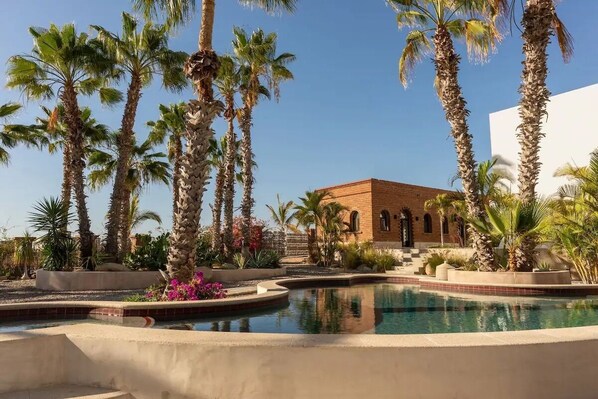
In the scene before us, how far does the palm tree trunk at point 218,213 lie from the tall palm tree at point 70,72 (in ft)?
19.7

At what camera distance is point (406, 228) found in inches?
1130

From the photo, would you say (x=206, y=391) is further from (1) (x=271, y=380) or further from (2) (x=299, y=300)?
(2) (x=299, y=300)

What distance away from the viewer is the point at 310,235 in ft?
84.6

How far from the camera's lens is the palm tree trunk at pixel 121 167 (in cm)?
1523

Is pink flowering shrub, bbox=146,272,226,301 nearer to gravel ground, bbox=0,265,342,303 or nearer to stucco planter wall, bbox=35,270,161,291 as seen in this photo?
gravel ground, bbox=0,265,342,303

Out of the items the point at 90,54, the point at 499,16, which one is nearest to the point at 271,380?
the point at 499,16

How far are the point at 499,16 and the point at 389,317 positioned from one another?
10.5 m

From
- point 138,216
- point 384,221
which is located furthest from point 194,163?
point 138,216

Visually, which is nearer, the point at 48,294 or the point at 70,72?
the point at 48,294

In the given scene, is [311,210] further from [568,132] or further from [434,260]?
[568,132]

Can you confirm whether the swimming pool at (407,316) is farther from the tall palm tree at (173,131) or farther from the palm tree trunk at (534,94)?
the tall palm tree at (173,131)

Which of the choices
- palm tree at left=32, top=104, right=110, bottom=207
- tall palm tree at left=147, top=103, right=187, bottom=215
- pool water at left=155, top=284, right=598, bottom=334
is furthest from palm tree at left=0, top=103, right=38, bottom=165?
pool water at left=155, top=284, right=598, bottom=334

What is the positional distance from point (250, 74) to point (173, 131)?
5.60 m

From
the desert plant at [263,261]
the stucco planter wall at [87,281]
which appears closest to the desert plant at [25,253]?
the stucco planter wall at [87,281]
